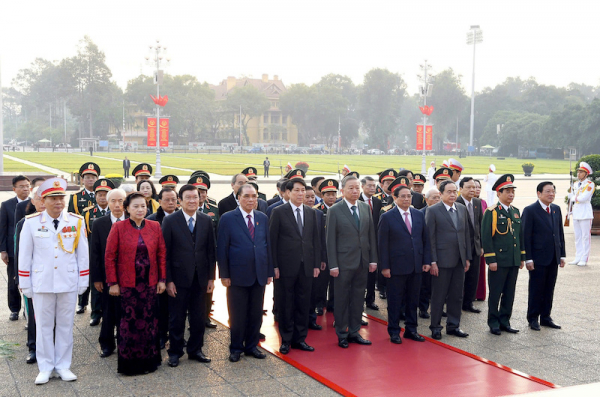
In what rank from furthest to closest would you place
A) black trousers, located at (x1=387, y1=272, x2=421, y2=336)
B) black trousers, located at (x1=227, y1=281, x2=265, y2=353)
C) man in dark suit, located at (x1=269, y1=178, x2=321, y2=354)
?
1. black trousers, located at (x1=387, y1=272, x2=421, y2=336)
2. man in dark suit, located at (x1=269, y1=178, x2=321, y2=354)
3. black trousers, located at (x1=227, y1=281, x2=265, y2=353)

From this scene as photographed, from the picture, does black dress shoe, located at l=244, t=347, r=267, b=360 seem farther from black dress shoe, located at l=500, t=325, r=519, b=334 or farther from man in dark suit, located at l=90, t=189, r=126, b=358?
black dress shoe, located at l=500, t=325, r=519, b=334

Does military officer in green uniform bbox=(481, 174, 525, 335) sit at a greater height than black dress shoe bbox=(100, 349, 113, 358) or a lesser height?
greater

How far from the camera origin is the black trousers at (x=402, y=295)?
6414 millimetres

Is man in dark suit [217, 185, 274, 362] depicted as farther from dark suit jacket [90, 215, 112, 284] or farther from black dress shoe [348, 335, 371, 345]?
dark suit jacket [90, 215, 112, 284]

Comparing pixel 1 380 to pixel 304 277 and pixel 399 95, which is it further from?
pixel 399 95

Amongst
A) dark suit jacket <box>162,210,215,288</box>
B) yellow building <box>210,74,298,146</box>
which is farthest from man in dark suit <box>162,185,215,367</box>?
yellow building <box>210,74,298,146</box>

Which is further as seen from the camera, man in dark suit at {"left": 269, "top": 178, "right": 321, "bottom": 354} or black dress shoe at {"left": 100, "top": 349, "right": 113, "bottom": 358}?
man in dark suit at {"left": 269, "top": 178, "right": 321, "bottom": 354}

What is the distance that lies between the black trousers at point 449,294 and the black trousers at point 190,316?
105 inches

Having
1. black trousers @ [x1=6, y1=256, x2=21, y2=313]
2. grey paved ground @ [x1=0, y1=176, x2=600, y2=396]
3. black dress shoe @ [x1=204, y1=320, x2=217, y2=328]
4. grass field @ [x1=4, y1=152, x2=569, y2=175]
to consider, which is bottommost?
black dress shoe @ [x1=204, y1=320, x2=217, y2=328]

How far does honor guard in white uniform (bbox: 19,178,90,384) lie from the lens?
511 centimetres

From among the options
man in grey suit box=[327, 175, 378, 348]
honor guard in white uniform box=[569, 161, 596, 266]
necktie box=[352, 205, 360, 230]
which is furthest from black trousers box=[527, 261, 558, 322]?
honor guard in white uniform box=[569, 161, 596, 266]

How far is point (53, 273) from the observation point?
510cm

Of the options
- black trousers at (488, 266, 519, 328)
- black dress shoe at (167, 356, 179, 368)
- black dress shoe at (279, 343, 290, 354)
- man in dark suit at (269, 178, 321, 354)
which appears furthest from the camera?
black trousers at (488, 266, 519, 328)

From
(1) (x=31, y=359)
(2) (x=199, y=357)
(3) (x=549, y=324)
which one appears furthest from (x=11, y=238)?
(3) (x=549, y=324)
